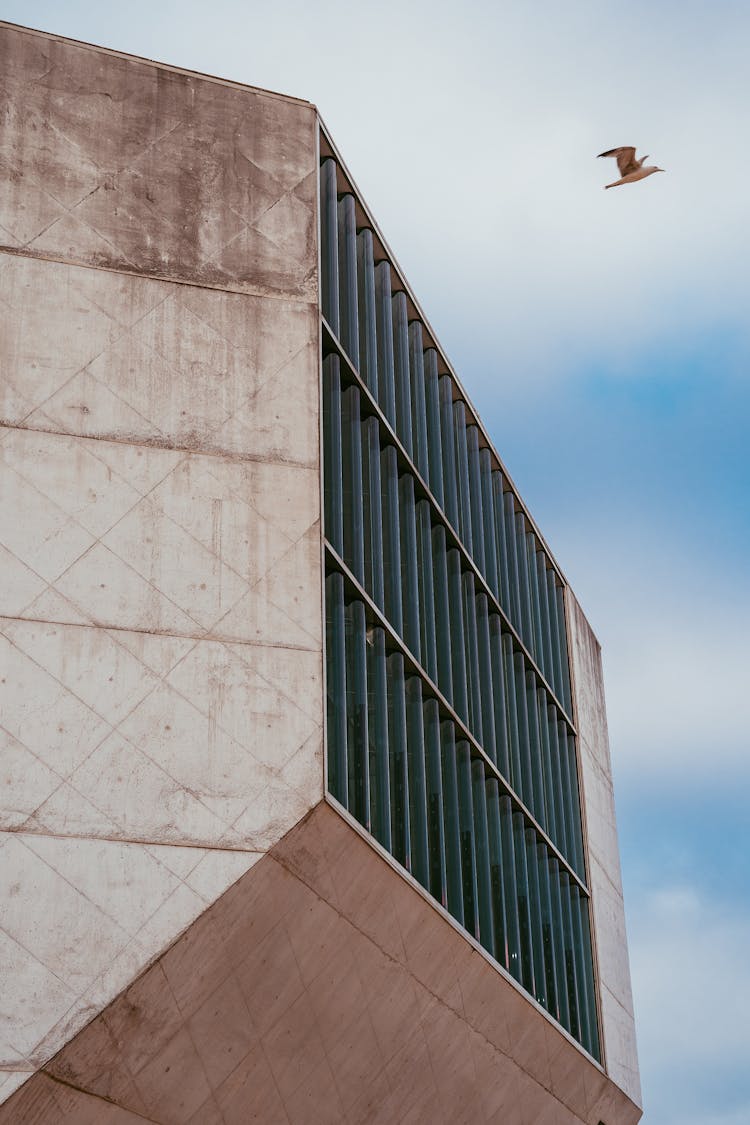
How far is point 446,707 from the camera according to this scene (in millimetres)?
25891

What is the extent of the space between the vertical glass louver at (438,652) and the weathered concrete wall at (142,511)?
125 cm

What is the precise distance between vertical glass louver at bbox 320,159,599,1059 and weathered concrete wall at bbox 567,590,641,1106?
0.86 metres

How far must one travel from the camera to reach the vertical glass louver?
2261 cm

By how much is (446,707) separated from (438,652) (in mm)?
1047

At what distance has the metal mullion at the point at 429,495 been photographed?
78.1 ft

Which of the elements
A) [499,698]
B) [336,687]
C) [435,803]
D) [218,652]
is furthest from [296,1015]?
[499,698]

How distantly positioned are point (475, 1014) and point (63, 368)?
11036 millimetres

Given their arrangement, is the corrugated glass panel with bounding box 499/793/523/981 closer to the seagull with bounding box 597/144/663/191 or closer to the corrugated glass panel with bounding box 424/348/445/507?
the corrugated glass panel with bounding box 424/348/445/507

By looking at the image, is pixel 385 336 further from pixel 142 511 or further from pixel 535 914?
pixel 535 914

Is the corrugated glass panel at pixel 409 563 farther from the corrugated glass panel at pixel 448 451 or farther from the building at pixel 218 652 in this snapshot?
the corrugated glass panel at pixel 448 451

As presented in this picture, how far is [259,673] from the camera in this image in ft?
65.5

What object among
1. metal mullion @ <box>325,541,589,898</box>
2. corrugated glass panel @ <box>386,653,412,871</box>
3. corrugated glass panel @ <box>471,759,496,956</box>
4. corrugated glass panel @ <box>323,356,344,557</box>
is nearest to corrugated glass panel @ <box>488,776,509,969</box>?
corrugated glass panel @ <box>471,759,496,956</box>

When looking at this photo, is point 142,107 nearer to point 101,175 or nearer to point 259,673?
point 101,175

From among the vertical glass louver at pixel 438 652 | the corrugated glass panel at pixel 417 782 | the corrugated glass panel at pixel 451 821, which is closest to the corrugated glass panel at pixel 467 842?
the vertical glass louver at pixel 438 652
